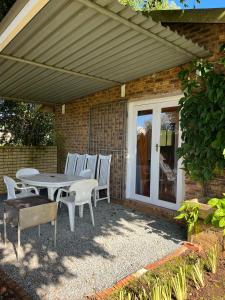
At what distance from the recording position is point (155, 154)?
5426 mm

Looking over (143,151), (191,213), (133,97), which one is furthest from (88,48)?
(191,213)

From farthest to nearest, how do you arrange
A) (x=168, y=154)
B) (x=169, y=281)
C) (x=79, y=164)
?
(x=79, y=164)
(x=168, y=154)
(x=169, y=281)

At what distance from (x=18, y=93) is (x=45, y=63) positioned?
2692mm

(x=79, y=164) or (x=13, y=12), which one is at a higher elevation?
(x=13, y=12)

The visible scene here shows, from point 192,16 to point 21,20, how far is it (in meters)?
2.84

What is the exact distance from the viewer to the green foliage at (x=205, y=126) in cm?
336

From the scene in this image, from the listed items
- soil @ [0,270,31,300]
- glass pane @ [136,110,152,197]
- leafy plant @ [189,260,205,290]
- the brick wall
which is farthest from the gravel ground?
the brick wall

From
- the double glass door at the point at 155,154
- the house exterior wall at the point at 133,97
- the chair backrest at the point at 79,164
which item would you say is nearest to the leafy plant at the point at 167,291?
the house exterior wall at the point at 133,97

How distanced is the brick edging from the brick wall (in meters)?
5.65

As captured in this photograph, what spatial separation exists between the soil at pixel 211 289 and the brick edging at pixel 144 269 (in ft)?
1.77

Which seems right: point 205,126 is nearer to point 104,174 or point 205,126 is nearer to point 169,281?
point 169,281

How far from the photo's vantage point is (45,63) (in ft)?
14.8

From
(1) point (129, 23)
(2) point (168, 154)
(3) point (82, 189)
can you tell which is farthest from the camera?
(2) point (168, 154)

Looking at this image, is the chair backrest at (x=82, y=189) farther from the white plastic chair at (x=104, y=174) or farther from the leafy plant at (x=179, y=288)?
the leafy plant at (x=179, y=288)
